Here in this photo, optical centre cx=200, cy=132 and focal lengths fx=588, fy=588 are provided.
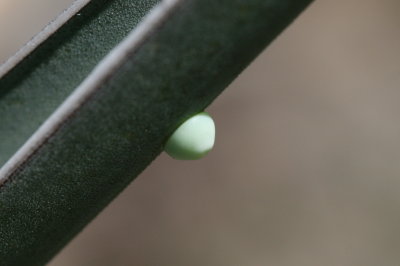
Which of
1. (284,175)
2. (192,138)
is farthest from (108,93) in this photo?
(284,175)

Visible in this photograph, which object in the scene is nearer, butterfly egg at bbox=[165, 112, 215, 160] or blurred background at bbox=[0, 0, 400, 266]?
butterfly egg at bbox=[165, 112, 215, 160]

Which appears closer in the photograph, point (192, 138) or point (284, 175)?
point (192, 138)

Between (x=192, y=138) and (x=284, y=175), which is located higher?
(x=284, y=175)

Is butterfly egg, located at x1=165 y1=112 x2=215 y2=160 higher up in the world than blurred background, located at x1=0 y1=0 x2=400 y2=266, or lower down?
lower down

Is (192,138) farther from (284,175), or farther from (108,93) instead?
(284,175)

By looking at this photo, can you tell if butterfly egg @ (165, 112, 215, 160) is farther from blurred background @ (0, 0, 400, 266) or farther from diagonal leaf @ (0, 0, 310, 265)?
blurred background @ (0, 0, 400, 266)

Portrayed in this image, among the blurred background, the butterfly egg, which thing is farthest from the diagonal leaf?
the blurred background

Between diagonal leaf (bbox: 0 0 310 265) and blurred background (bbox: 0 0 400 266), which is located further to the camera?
blurred background (bbox: 0 0 400 266)
